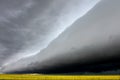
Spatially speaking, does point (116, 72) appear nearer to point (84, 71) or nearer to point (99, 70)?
point (99, 70)

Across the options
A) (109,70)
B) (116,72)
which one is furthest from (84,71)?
(116,72)

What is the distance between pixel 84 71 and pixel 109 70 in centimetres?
2124

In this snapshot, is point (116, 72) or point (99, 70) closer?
point (116, 72)

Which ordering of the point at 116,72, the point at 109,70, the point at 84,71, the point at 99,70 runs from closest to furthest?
1. the point at 116,72
2. the point at 109,70
3. the point at 99,70
4. the point at 84,71

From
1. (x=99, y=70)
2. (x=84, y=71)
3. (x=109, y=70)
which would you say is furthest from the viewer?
(x=84, y=71)

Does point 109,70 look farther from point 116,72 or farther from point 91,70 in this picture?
point 91,70

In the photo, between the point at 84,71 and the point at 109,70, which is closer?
the point at 109,70

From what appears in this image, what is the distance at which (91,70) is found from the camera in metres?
107

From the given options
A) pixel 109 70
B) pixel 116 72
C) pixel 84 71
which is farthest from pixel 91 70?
pixel 116 72

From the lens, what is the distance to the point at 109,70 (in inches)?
3666

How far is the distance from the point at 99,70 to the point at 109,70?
29.6ft

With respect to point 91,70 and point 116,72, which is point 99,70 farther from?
point 116,72

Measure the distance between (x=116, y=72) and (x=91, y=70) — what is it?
77.3 feet

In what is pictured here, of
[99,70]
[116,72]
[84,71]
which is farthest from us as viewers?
[84,71]
